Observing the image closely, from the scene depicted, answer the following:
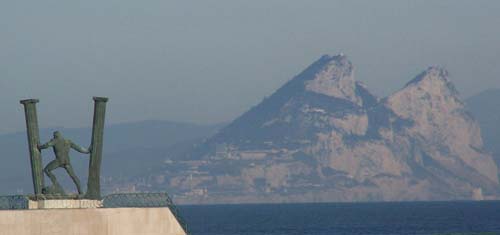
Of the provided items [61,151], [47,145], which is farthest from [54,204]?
[61,151]

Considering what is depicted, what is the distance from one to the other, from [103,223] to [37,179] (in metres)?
4.40

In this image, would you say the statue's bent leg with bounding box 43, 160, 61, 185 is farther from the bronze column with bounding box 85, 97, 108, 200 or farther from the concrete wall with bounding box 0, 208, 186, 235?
the concrete wall with bounding box 0, 208, 186, 235

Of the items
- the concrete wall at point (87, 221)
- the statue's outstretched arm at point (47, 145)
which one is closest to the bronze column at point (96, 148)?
the statue's outstretched arm at point (47, 145)

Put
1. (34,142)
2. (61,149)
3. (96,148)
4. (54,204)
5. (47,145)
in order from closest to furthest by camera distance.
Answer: (54,204), (47,145), (34,142), (61,149), (96,148)

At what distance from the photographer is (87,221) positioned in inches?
2084

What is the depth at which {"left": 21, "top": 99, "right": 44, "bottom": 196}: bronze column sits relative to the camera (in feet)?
182

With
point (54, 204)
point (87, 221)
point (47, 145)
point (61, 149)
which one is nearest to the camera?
point (87, 221)

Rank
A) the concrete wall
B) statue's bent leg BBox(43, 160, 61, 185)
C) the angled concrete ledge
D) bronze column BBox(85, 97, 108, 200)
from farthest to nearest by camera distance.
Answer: statue's bent leg BBox(43, 160, 61, 185) → bronze column BBox(85, 97, 108, 200) → the angled concrete ledge → the concrete wall

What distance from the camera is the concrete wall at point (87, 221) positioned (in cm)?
5200

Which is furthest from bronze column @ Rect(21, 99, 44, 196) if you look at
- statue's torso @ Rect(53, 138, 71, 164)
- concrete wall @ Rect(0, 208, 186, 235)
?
concrete wall @ Rect(0, 208, 186, 235)

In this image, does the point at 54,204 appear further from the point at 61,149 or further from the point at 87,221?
the point at 61,149

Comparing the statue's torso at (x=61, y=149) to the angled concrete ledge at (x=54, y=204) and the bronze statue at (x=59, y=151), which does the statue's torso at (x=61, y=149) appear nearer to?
the bronze statue at (x=59, y=151)

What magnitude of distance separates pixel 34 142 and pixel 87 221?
4919 millimetres

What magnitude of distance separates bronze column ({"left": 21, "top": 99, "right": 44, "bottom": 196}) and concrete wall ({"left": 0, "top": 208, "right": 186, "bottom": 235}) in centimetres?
296
